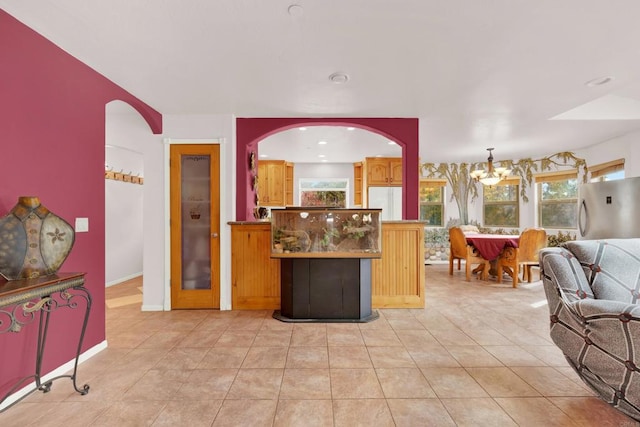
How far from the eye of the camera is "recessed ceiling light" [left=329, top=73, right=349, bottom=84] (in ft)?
9.19

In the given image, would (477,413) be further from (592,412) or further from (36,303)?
(36,303)

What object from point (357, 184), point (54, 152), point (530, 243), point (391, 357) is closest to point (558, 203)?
point (530, 243)

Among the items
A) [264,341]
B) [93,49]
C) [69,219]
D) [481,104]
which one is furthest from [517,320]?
[93,49]

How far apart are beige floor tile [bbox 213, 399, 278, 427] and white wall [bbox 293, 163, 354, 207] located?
5.53 m

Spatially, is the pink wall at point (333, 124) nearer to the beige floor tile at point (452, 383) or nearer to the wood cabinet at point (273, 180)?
the beige floor tile at point (452, 383)

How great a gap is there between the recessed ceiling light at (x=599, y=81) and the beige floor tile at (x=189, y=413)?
13.6ft

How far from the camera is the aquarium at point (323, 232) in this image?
3355mm

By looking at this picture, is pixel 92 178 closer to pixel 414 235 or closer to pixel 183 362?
pixel 183 362

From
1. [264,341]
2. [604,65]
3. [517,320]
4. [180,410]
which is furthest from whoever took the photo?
[517,320]

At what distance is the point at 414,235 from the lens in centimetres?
383

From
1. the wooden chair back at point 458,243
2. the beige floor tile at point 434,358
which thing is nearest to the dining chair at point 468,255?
the wooden chair back at point 458,243

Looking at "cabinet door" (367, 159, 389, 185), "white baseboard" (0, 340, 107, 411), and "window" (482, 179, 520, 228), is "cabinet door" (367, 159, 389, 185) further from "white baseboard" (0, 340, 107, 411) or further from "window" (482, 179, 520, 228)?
"white baseboard" (0, 340, 107, 411)

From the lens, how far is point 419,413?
5.94 ft

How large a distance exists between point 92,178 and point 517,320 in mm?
4474
